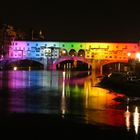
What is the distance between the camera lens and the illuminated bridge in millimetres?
167000

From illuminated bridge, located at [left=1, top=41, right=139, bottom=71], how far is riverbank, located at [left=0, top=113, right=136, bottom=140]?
14594cm

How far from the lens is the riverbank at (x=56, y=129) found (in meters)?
15.1

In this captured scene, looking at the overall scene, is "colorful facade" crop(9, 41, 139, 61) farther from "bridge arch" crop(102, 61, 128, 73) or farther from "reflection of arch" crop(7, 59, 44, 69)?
"reflection of arch" crop(7, 59, 44, 69)

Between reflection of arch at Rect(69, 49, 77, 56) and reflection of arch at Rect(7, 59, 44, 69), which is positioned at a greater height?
reflection of arch at Rect(69, 49, 77, 56)

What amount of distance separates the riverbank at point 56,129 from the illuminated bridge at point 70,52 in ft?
479

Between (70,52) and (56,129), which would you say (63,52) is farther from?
(56,129)

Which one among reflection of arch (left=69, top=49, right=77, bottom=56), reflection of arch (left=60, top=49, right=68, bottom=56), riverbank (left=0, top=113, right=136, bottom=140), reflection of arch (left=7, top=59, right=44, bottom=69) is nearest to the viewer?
riverbank (left=0, top=113, right=136, bottom=140)

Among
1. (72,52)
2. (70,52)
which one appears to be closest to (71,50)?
(70,52)

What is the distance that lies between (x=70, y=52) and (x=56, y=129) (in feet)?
510

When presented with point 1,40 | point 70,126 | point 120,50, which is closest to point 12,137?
point 70,126

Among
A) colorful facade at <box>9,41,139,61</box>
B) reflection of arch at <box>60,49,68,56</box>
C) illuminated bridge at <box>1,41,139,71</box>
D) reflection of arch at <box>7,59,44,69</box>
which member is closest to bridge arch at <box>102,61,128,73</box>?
illuminated bridge at <box>1,41,139,71</box>

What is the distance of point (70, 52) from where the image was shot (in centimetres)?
17162

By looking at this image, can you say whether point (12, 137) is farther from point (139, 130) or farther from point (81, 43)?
point (81, 43)

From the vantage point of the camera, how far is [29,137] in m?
14.6
